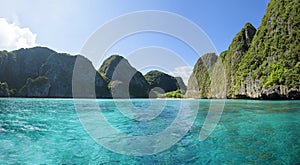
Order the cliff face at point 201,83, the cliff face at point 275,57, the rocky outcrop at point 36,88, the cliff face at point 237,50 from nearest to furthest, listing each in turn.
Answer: the cliff face at point 275,57 < the cliff face at point 237,50 < the cliff face at point 201,83 < the rocky outcrop at point 36,88

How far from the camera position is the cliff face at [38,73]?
449 ft

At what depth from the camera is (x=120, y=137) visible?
997 cm

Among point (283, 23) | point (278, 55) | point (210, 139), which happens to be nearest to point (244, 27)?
point (283, 23)

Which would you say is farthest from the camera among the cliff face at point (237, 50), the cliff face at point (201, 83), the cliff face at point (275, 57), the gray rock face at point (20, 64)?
the gray rock face at point (20, 64)

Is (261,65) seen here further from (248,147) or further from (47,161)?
(47,161)

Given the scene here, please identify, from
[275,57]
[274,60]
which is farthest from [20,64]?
[275,57]

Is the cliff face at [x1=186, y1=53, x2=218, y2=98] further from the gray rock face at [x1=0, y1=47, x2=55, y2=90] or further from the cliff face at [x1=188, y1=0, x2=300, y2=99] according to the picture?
the gray rock face at [x1=0, y1=47, x2=55, y2=90]

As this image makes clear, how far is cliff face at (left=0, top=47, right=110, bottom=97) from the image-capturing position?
136875 millimetres

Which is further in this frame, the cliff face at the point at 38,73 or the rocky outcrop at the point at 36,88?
the cliff face at the point at 38,73

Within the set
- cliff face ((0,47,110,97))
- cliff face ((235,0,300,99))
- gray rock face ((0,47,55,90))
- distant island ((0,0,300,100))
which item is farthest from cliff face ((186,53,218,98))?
gray rock face ((0,47,55,90))

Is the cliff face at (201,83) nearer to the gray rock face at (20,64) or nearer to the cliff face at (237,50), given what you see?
the cliff face at (237,50)

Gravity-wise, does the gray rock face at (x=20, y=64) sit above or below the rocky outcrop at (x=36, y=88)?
above

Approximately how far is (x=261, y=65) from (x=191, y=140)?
75.4 metres

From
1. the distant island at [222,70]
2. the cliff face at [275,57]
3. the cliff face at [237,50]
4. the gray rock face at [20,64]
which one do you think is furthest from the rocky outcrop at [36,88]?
the cliff face at [275,57]
